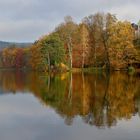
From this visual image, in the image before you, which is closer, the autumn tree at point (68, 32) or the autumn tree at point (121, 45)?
the autumn tree at point (121, 45)

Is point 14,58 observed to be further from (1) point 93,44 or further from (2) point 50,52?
(2) point 50,52

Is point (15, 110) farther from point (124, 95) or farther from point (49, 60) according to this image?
point (49, 60)

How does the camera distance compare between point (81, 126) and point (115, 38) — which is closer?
point (81, 126)

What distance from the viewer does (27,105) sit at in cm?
1895

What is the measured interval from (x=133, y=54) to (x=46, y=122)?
149 feet

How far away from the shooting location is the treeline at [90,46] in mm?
57875

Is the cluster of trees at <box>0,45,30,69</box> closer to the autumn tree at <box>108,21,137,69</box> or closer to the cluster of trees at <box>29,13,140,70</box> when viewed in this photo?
the cluster of trees at <box>29,13,140,70</box>

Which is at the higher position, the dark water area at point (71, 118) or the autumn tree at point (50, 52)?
the autumn tree at point (50, 52)

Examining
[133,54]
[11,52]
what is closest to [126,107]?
[133,54]

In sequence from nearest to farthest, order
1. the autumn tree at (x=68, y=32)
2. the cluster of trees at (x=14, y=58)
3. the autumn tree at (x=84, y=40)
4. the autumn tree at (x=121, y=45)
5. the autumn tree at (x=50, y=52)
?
1. the autumn tree at (x=121, y=45)
2. the autumn tree at (x=50, y=52)
3. the autumn tree at (x=84, y=40)
4. the autumn tree at (x=68, y=32)
5. the cluster of trees at (x=14, y=58)

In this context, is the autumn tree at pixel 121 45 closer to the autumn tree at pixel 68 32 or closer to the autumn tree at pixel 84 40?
the autumn tree at pixel 84 40

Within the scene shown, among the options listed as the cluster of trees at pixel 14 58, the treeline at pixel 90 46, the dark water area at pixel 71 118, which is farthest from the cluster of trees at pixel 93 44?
the dark water area at pixel 71 118

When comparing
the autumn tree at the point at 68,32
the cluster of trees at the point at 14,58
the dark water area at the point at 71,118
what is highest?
the autumn tree at the point at 68,32

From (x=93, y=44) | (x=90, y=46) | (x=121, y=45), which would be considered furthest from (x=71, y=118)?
(x=93, y=44)
